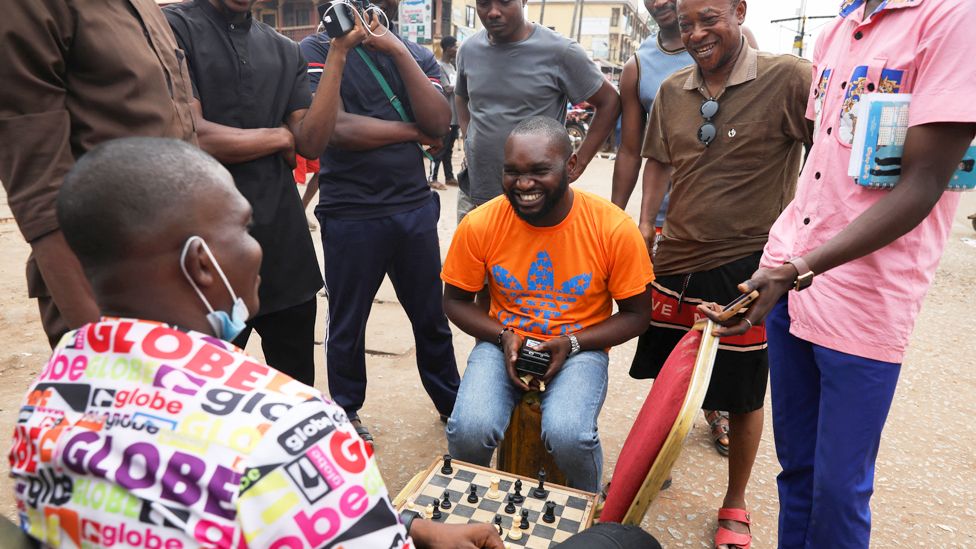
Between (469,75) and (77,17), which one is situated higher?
(77,17)

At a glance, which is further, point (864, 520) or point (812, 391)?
point (812, 391)

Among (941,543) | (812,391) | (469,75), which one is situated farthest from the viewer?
(469,75)

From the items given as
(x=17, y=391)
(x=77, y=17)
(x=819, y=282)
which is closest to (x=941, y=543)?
(x=819, y=282)

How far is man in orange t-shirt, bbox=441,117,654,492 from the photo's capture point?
2.40 meters

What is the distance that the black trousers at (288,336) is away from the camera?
275 cm

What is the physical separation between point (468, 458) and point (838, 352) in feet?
4.11

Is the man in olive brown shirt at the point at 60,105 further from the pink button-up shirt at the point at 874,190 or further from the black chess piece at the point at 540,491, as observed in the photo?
the pink button-up shirt at the point at 874,190

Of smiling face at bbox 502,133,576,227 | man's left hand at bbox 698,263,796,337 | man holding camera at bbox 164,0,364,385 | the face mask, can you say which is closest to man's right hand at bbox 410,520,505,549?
the face mask

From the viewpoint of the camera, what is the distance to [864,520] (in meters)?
1.85

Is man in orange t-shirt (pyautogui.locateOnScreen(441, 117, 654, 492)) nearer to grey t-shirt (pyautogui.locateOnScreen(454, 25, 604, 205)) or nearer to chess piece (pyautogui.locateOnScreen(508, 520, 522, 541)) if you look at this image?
chess piece (pyautogui.locateOnScreen(508, 520, 522, 541))

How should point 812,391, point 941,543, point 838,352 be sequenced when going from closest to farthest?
point 838,352, point 812,391, point 941,543

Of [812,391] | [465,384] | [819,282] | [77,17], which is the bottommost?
[465,384]


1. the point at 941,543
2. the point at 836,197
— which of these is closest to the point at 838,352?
the point at 836,197

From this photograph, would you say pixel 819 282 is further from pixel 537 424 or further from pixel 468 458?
pixel 468 458
